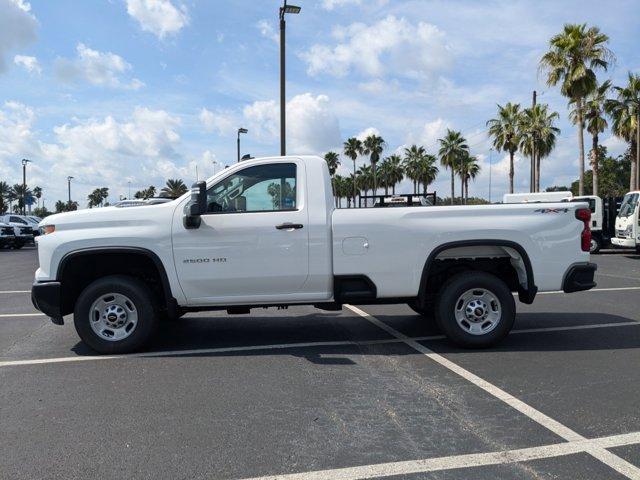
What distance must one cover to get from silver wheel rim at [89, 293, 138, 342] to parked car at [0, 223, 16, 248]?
1009 inches

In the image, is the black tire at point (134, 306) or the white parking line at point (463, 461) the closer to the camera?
the white parking line at point (463, 461)

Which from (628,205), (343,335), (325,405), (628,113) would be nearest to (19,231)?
(343,335)

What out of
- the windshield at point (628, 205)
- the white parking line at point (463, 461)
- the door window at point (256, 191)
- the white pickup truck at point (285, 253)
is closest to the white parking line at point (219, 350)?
the white pickup truck at point (285, 253)

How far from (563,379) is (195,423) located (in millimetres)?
3319

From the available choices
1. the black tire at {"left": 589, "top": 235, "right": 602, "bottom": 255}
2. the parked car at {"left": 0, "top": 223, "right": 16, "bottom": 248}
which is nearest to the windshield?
the black tire at {"left": 589, "top": 235, "right": 602, "bottom": 255}

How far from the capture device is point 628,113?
104ft

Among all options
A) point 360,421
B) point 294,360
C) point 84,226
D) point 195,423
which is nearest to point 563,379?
point 360,421

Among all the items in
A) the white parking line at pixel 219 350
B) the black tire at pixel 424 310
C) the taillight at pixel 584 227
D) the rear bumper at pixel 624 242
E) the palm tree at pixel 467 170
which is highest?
the palm tree at pixel 467 170

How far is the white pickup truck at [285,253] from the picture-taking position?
19.0 feet

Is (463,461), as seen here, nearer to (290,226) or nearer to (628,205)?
(290,226)

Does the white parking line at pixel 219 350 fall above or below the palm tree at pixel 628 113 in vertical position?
below

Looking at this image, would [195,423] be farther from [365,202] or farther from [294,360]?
[365,202]

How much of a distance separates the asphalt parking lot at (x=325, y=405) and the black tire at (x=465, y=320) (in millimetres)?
144

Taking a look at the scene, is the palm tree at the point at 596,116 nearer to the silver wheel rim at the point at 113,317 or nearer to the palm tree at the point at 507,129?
the palm tree at the point at 507,129
